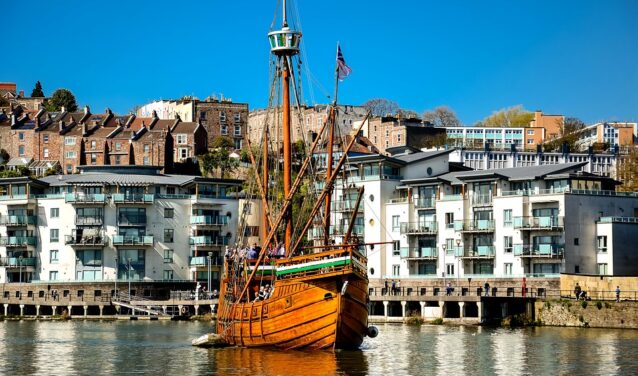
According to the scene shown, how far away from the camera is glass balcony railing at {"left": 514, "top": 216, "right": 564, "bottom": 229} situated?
119 metres

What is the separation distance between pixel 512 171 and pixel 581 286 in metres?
22.3

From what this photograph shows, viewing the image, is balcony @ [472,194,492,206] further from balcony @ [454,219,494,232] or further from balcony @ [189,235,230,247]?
balcony @ [189,235,230,247]

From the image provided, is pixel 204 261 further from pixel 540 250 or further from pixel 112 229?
pixel 540 250

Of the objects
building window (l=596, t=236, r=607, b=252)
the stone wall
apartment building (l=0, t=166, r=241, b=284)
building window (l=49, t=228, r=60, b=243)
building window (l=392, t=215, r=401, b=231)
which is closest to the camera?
the stone wall

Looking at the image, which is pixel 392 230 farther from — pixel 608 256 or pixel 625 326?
pixel 625 326

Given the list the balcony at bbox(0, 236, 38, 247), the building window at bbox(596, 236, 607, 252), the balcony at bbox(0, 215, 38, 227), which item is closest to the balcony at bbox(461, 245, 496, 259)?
the building window at bbox(596, 236, 607, 252)

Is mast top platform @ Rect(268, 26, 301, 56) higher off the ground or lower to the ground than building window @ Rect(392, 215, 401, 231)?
higher

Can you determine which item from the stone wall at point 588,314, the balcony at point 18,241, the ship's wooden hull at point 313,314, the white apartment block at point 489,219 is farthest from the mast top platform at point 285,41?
the balcony at point 18,241

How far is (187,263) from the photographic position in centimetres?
14362

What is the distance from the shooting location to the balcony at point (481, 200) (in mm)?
127125

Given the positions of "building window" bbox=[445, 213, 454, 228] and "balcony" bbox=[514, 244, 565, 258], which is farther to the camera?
"building window" bbox=[445, 213, 454, 228]

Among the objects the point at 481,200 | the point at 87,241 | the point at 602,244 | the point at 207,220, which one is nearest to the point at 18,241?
the point at 87,241

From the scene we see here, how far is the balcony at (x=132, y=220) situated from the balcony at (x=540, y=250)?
148 feet

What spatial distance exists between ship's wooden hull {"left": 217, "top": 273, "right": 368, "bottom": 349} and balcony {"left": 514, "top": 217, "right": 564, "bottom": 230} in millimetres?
42538
